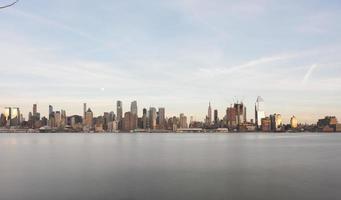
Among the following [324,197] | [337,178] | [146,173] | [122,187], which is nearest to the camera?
[324,197]

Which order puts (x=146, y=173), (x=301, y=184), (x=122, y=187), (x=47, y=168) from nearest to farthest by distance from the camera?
(x=122, y=187) → (x=301, y=184) → (x=146, y=173) → (x=47, y=168)

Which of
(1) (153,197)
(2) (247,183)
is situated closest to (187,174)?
(2) (247,183)

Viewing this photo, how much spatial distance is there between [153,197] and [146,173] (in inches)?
915

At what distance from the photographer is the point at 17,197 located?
46.2 metres

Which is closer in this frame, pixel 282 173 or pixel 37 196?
pixel 37 196

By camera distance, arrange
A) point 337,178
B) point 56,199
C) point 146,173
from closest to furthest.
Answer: point 56,199, point 337,178, point 146,173

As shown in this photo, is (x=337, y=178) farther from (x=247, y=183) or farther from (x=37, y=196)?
(x=37, y=196)

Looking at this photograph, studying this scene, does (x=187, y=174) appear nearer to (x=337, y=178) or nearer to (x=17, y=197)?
(x=337, y=178)

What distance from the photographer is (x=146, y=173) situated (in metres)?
69.3

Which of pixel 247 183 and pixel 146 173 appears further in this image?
pixel 146 173

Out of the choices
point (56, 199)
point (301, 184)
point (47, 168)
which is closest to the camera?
point (56, 199)

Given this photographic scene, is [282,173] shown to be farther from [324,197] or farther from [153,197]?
[153,197]

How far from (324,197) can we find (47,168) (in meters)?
51.2

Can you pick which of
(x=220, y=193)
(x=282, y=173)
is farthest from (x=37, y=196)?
(x=282, y=173)
